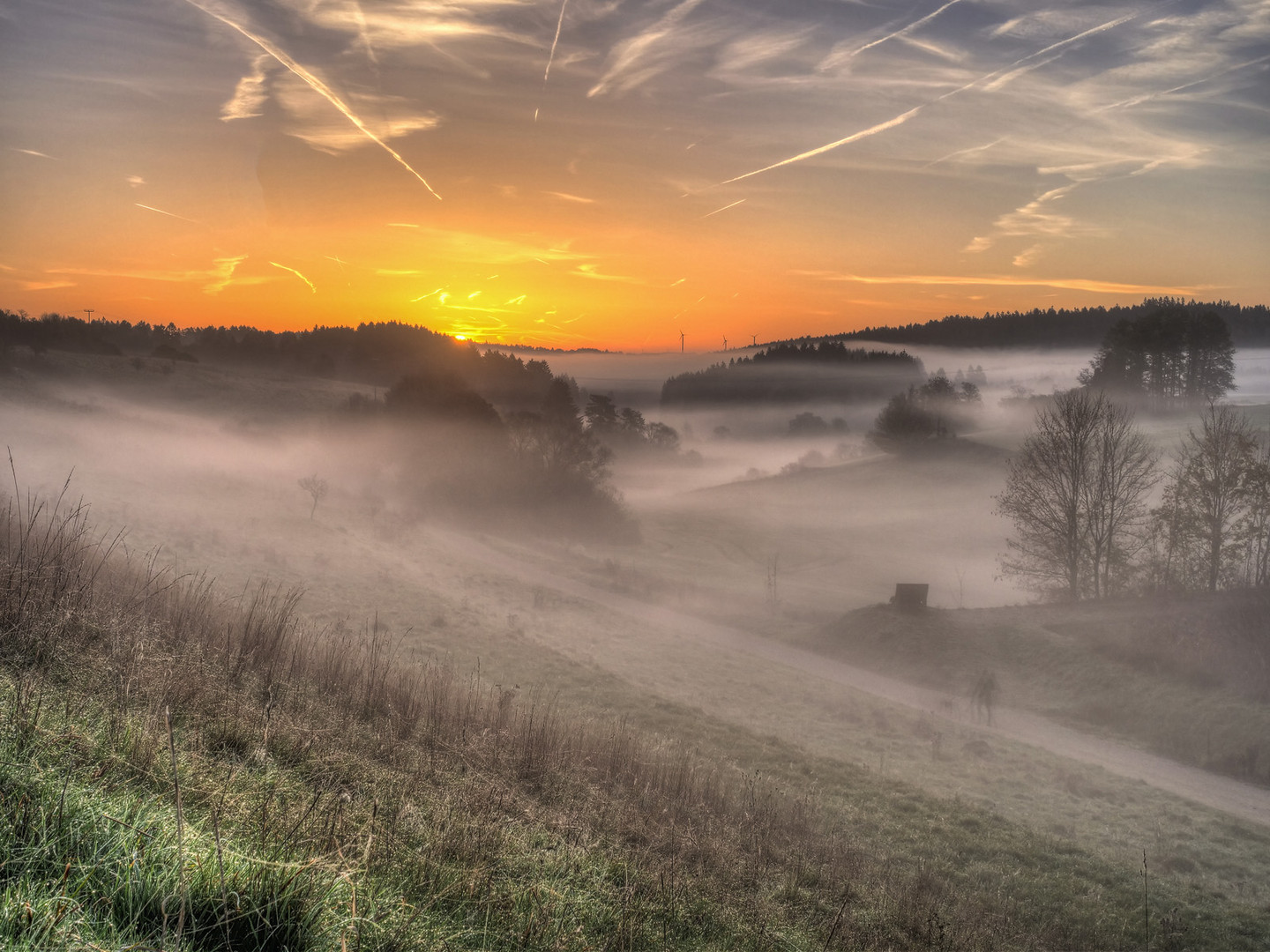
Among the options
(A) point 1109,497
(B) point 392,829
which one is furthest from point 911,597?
(B) point 392,829

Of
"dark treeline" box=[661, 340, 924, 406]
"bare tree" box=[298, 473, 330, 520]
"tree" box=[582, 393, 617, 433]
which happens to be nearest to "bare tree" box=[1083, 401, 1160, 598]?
"bare tree" box=[298, 473, 330, 520]

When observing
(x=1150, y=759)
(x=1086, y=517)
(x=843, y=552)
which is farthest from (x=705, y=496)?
(x=1150, y=759)

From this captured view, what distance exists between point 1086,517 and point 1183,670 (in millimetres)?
14143

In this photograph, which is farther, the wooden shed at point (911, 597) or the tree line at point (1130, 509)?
the wooden shed at point (911, 597)

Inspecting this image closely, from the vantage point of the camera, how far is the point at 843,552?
6500 centimetres

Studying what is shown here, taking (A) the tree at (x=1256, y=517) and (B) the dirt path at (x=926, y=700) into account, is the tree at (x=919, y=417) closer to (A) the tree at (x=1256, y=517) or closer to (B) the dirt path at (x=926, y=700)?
(A) the tree at (x=1256, y=517)

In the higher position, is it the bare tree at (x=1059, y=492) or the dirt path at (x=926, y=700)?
the bare tree at (x=1059, y=492)

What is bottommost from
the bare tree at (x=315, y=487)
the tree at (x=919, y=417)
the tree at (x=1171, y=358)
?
the bare tree at (x=315, y=487)

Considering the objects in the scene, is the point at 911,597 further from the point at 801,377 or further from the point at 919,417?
the point at 801,377

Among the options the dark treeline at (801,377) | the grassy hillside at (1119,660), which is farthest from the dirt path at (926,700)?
the dark treeline at (801,377)

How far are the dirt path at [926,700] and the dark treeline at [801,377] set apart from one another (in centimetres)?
11821

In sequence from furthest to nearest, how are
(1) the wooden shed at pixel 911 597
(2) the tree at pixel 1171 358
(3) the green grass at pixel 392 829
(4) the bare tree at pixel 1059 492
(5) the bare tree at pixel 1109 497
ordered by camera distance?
1. (2) the tree at pixel 1171 358
2. (4) the bare tree at pixel 1059 492
3. (5) the bare tree at pixel 1109 497
4. (1) the wooden shed at pixel 911 597
5. (3) the green grass at pixel 392 829

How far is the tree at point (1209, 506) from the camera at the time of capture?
34812 millimetres

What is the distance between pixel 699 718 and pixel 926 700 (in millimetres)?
13748
